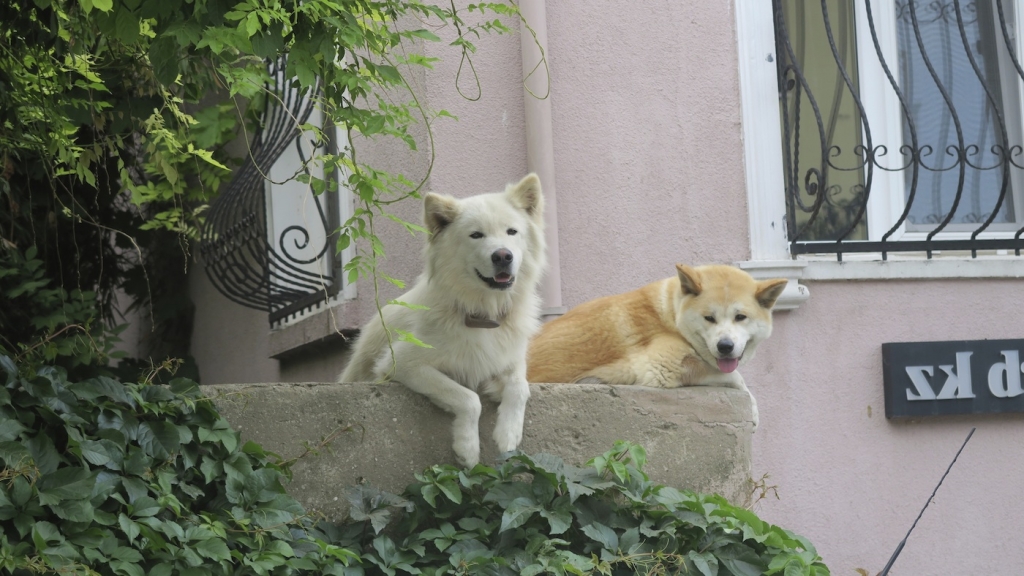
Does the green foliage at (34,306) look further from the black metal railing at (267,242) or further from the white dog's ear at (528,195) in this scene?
the white dog's ear at (528,195)

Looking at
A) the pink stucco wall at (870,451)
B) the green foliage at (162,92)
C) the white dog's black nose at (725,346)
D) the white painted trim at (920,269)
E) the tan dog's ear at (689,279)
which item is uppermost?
the green foliage at (162,92)

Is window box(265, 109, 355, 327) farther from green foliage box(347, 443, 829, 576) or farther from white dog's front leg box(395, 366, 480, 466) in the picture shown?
green foliage box(347, 443, 829, 576)

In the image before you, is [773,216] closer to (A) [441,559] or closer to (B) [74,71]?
(A) [441,559]

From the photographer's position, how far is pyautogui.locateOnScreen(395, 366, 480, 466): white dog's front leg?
4301 millimetres

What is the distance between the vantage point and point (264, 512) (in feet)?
12.8

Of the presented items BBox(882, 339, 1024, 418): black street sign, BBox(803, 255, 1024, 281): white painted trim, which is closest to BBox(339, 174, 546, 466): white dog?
BBox(803, 255, 1024, 281): white painted trim

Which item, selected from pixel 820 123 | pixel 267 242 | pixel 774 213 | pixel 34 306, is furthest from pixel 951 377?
pixel 34 306

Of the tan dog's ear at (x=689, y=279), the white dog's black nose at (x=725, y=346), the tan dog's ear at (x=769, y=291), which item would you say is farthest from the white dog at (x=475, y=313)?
the tan dog's ear at (x=769, y=291)

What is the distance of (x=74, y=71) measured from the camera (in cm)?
464

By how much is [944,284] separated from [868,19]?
1.46 metres

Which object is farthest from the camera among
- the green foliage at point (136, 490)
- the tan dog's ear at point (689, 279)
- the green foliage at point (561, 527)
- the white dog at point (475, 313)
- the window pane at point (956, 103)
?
the window pane at point (956, 103)

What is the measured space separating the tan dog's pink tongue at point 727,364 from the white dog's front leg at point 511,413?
0.90 metres

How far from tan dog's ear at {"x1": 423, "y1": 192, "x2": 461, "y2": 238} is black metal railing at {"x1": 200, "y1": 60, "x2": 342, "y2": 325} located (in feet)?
6.50

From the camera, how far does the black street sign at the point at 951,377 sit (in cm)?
586
